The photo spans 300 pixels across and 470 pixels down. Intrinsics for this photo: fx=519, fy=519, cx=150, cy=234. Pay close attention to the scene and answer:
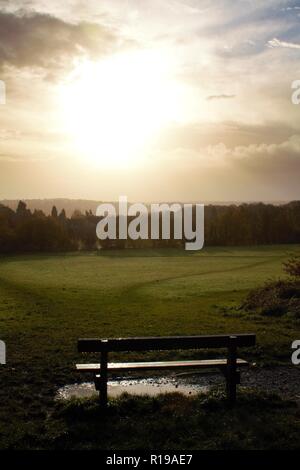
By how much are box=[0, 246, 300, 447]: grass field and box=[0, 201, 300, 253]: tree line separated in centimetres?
5185

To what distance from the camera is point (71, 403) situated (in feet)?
37.7

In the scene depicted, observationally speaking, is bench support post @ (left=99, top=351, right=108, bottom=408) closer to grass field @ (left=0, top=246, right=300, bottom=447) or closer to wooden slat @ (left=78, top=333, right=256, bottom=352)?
wooden slat @ (left=78, top=333, right=256, bottom=352)

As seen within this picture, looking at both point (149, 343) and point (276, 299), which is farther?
point (276, 299)

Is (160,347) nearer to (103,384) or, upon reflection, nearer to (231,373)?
(103,384)

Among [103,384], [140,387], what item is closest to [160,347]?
[103,384]

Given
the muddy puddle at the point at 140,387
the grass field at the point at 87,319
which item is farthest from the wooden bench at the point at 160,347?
the grass field at the point at 87,319

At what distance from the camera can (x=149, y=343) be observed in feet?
38.3

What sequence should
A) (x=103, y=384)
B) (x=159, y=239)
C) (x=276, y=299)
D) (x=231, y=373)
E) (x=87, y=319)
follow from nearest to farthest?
(x=103, y=384) < (x=231, y=373) < (x=87, y=319) < (x=276, y=299) < (x=159, y=239)

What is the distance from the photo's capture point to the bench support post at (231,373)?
11867 millimetres

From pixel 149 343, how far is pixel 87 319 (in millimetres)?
14671

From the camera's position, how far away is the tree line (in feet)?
351

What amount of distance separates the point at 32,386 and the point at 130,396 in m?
3.15

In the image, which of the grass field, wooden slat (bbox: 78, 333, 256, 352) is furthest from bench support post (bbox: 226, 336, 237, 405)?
the grass field
